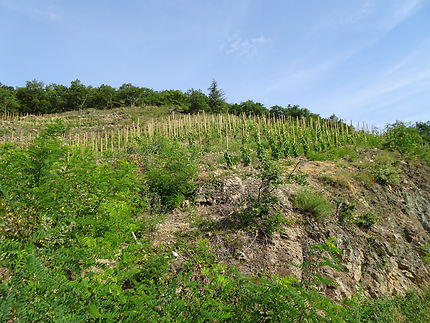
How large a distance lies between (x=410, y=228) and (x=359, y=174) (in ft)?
6.75

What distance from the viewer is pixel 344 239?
4.93 meters

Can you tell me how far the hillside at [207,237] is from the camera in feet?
5.95

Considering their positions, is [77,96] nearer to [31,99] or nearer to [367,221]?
[31,99]

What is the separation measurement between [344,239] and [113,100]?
41.2m

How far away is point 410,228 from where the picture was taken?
6.11m

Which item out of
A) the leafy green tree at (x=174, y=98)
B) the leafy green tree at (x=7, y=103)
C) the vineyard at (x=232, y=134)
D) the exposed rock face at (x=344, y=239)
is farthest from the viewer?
the leafy green tree at (x=174, y=98)

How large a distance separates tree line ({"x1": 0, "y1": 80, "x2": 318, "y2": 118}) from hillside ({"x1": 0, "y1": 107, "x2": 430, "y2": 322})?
79.2ft

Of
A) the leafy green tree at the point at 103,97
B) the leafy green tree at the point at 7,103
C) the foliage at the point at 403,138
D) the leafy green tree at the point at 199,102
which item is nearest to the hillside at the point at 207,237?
the foliage at the point at 403,138

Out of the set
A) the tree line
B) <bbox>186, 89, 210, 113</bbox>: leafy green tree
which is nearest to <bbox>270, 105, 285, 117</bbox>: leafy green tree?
the tree line

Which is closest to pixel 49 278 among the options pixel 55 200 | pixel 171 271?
pixel 55 200

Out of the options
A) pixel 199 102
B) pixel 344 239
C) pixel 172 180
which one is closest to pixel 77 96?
pixel 199 102

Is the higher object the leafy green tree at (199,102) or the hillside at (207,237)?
the leafy green tree at (199,102)

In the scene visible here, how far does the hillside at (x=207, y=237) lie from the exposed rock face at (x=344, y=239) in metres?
0.03

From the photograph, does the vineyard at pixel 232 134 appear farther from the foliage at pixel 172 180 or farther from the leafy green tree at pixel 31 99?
the leafy green tree at pixel 31 99
